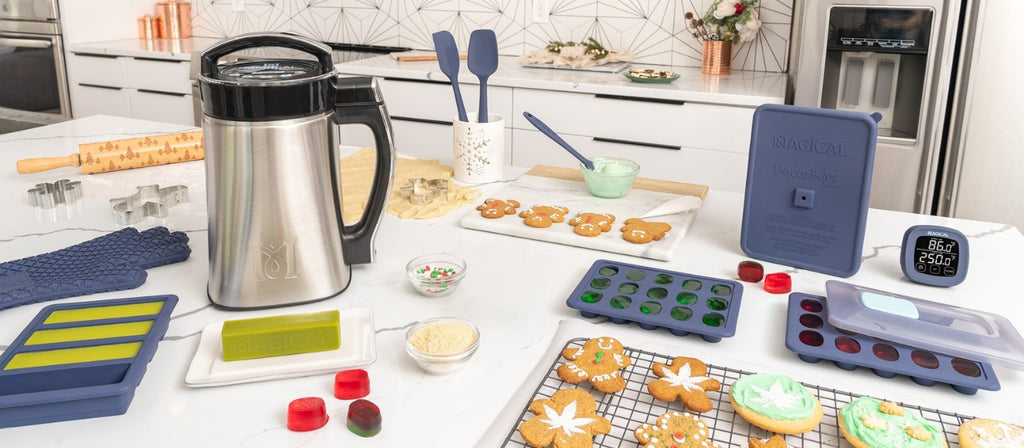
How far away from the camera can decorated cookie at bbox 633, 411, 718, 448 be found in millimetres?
748

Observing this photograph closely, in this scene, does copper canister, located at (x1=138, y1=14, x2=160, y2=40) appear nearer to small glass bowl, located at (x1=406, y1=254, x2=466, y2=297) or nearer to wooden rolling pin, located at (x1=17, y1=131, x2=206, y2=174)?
wooden rolling pin, located at (x1=17, y1=131, x2=206, y2=174)

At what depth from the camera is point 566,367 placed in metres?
0.88

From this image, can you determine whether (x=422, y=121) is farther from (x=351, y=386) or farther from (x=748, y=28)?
(x=351, y=386)

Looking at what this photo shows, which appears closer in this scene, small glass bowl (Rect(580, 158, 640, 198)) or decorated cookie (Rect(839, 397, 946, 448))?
decorated cookie (Rect(839, 397, 946, 448))

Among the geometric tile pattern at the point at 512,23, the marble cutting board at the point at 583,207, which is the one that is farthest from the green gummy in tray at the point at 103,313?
the geometric tile pattern at the point at 512,23

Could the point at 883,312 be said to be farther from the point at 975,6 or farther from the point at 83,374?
the point at 975,6

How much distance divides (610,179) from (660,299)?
51cm

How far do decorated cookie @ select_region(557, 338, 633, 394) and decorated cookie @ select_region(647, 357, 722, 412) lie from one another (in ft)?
0.13

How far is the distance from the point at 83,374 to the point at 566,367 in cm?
52

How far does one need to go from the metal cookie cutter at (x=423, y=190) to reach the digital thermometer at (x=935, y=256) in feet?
2.73

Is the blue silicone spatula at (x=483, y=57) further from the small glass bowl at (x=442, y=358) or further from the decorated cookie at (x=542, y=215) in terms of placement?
the small glass bowl at (x=442, y=358)

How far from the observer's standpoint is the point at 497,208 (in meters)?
1.45

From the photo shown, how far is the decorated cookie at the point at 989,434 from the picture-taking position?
29.5 inches

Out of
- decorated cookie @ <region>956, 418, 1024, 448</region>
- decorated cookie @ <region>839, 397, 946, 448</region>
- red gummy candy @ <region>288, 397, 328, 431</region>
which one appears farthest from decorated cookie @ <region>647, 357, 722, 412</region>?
red gummy candy @ <region>288, 397, 328, 431</region>
